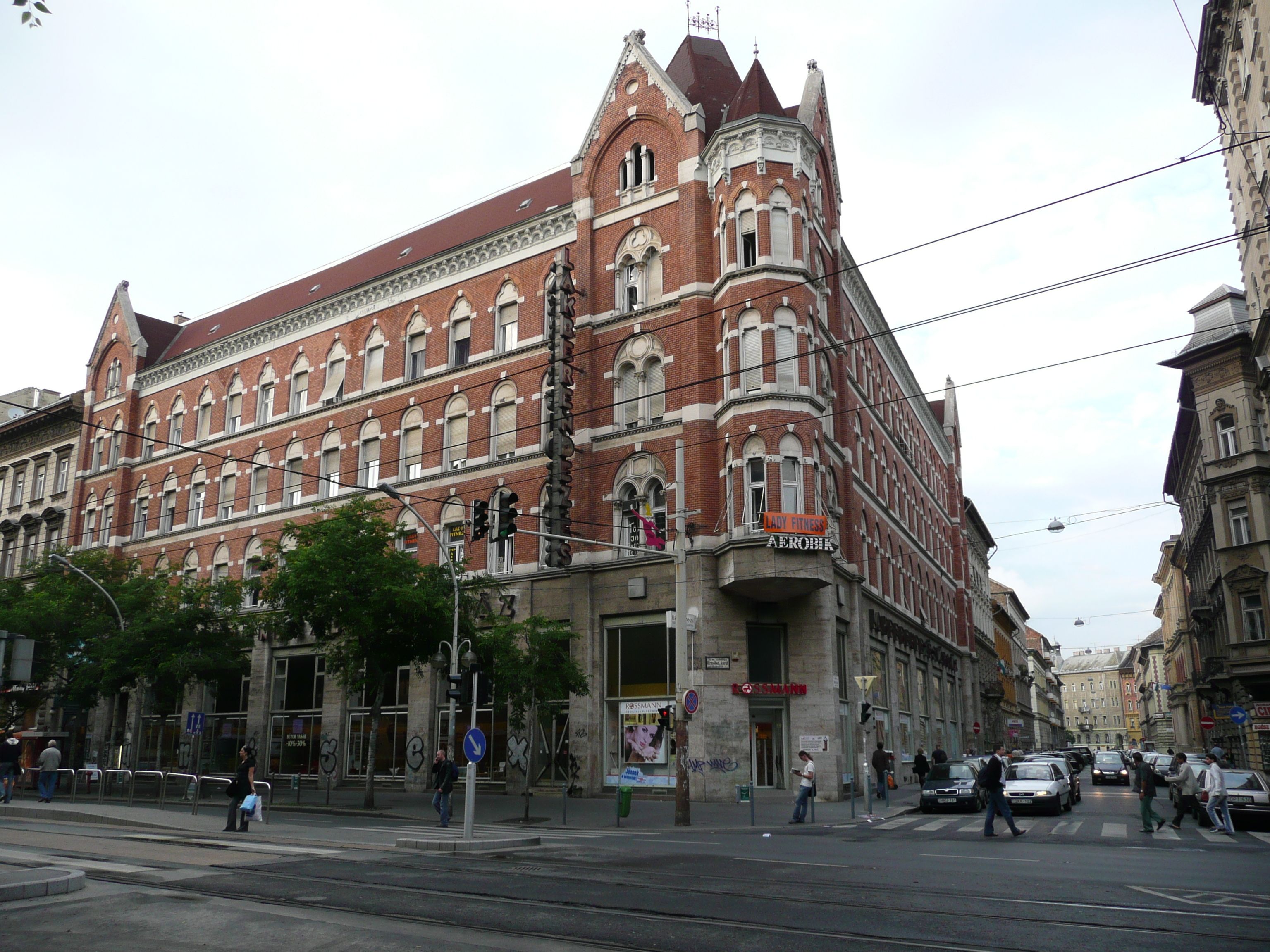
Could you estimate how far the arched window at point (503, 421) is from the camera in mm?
35875

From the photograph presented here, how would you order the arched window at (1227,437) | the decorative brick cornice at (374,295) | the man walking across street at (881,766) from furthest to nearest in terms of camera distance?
1. the arched window at (1227,437)
2. the decorative brick cornice at (374,295)
3. the man walking across street at (881,766)

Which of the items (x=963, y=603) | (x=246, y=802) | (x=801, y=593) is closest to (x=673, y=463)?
(x=801, y=593)

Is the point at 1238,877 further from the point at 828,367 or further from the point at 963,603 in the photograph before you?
the point at 963,603

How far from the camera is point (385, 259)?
44719 millimetres

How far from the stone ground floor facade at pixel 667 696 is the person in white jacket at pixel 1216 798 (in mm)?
7871

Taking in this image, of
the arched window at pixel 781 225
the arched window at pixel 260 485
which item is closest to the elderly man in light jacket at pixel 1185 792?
the arched window at pixel 781 225

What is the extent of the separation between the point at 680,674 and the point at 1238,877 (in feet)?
40.1

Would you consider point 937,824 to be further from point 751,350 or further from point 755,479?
point 751,350

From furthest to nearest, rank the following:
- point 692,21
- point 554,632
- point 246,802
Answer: point 692,21, point 554,632, point 246,802

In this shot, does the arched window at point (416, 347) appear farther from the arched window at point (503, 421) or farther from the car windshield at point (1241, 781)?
the car windshield at point (1241, 781)

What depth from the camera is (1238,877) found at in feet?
42.0

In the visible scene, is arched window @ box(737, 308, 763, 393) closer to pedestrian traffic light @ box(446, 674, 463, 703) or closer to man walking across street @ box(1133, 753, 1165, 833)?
pedestrian traffic light @ box(446, 674, 463, 703)

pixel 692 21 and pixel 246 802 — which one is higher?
pixel 692 21

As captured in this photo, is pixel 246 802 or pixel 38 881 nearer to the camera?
pixel 38 881
